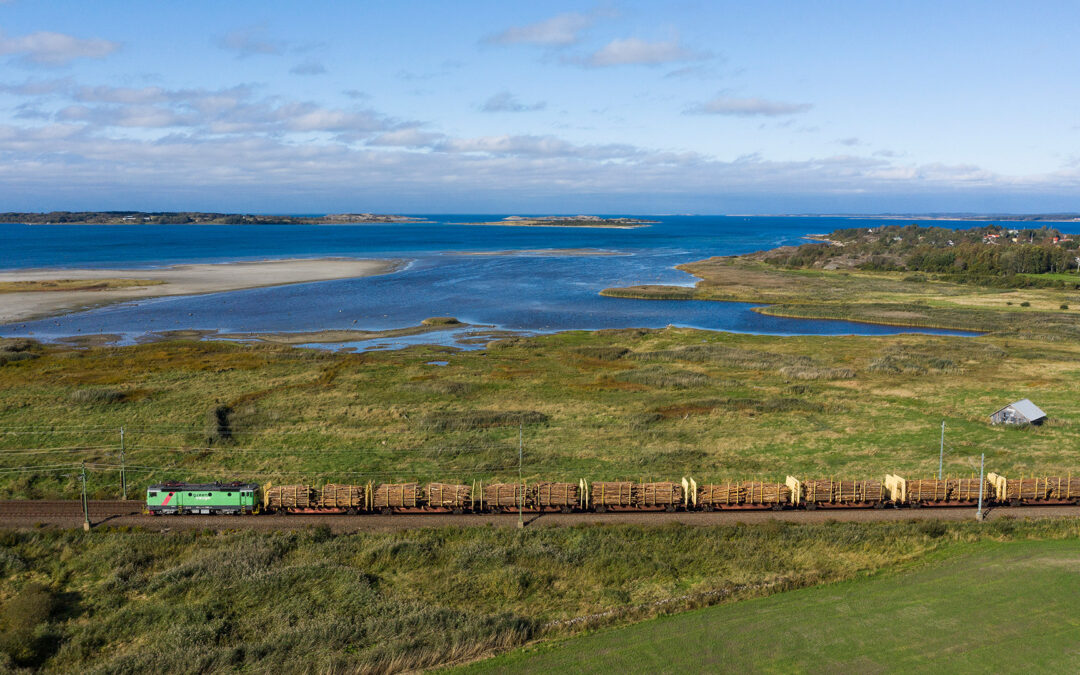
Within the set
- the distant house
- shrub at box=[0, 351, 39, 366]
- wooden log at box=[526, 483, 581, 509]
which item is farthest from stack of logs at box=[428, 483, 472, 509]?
shrub at box=[0, 351, 39, 366]

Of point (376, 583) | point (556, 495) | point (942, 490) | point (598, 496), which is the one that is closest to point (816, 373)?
point (942, 490)

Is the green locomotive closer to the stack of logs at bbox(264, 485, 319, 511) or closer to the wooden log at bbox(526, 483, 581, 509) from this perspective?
the stack of logs at bbox(264, 485, 319, 511)

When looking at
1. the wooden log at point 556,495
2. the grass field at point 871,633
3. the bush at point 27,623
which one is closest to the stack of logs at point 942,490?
the grass field at point 871,633

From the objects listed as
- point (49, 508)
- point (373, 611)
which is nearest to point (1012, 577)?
point (373, 611)

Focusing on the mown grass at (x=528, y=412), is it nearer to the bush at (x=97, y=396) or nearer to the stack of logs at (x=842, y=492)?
the bush at (x=97, y=396)

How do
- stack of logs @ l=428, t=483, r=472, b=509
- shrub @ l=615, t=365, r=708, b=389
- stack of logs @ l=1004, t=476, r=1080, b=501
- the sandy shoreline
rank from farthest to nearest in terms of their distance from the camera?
the sandy shoreline → shrub @ l=615, t=365, r=708, b=389 → stack of logs @ l=1004, t=476, r=1080, b=501 → stack of logs @ l=428, t=483, r=472, b=509

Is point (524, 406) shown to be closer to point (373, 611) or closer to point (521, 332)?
point (373, 611)

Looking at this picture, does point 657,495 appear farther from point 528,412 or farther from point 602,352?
point 602,352
